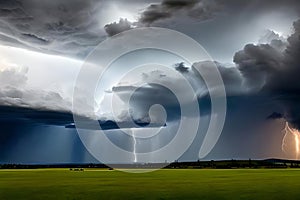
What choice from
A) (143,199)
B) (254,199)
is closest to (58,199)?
(143,199)

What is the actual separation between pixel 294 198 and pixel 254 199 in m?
4.65

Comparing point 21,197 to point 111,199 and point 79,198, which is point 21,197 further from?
point 111,199

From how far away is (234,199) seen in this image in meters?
43.8

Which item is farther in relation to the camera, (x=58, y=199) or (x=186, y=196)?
(x=186, y=196)

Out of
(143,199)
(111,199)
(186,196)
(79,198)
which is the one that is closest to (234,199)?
(186,196)

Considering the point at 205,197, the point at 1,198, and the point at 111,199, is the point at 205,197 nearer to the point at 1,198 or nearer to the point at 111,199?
the point at 111,199

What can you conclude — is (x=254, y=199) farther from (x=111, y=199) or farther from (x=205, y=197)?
(x=111, y=199)

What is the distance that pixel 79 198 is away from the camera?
43.7 m

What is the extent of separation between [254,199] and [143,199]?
12.1 m

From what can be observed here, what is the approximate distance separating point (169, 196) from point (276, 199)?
39.2 feet

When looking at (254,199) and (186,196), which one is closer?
(254,199)

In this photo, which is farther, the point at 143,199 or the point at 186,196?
the point at 186,196

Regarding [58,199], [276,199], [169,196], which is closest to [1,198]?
[58,199]

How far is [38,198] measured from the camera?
4556cm
